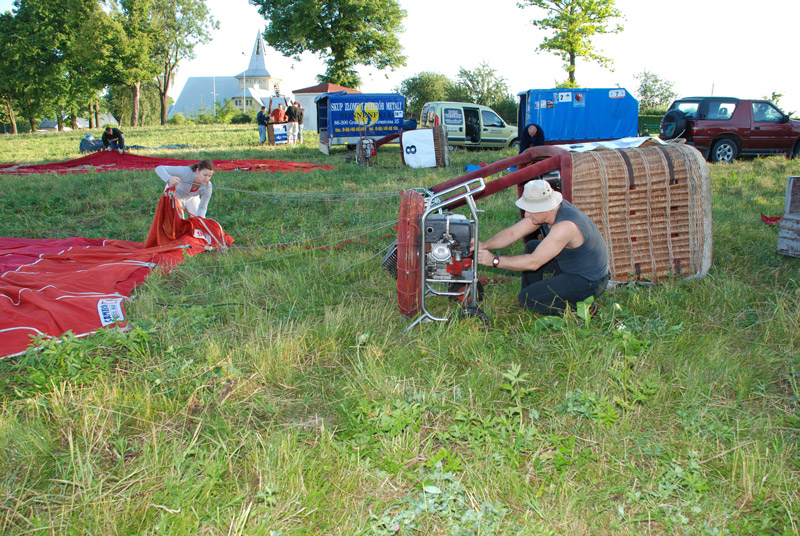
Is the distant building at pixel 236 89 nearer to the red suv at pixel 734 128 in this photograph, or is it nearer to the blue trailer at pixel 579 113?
the blue trailer at pixel 579 113

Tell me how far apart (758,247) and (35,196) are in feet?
33.8

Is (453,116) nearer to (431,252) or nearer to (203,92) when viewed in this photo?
(431,252)

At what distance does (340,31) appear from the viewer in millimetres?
38594

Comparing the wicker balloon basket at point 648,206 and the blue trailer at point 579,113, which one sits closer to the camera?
the wicker balloon basket at point 648,206

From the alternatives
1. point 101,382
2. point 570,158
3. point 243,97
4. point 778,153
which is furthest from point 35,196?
point 243,97

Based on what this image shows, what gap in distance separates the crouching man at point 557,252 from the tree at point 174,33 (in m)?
49.8

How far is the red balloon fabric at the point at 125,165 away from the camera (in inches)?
472

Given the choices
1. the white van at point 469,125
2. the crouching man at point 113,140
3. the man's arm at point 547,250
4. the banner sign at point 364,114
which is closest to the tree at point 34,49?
the crouching man at point 113,140

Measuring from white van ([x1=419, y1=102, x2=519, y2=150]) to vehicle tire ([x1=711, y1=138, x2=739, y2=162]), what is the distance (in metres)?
6.29

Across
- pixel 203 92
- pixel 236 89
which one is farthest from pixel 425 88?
Answer: pixel 203 92

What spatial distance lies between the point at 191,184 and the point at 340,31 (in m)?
35.1

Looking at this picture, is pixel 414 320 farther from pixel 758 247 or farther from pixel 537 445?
pixel 758 247

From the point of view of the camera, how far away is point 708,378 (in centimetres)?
326

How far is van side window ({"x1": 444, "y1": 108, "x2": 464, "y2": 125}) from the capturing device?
1872cm
